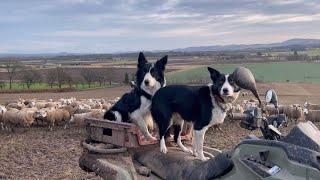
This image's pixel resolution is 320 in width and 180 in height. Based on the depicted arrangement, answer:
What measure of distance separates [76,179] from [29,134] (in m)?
7.83

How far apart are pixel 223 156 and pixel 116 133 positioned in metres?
1.81

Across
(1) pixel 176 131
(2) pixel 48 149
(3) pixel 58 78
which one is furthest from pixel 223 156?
(3) pixel 58 78

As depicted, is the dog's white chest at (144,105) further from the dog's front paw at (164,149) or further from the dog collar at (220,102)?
the dog collar at (220,102)

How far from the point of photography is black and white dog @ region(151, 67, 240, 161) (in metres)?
5.31

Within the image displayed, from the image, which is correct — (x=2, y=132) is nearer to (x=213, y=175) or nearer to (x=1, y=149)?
(x=1, y=149)

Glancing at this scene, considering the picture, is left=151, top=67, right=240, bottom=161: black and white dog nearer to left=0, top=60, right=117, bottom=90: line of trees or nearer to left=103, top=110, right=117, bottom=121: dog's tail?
left=103, top=110, right=117, bottom=121: dog's tail

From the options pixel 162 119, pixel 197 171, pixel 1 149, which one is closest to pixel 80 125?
pixel 1 149

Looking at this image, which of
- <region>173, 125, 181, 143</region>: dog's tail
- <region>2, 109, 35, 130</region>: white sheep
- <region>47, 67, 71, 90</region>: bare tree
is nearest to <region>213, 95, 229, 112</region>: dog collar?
<region>173, 125, 181, 143</region>: dog's tail

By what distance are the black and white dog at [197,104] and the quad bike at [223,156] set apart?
26cm

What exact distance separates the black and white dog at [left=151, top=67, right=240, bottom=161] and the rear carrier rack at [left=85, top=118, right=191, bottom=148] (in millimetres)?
292

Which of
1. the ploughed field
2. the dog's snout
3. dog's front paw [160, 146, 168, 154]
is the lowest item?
the ploughed field

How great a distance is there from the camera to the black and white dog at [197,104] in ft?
17.4

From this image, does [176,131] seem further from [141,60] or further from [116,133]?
[141,60]

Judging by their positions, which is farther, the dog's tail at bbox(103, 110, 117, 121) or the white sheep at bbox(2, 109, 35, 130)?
the white sheep at bbox(2, 109, 35, 130)
